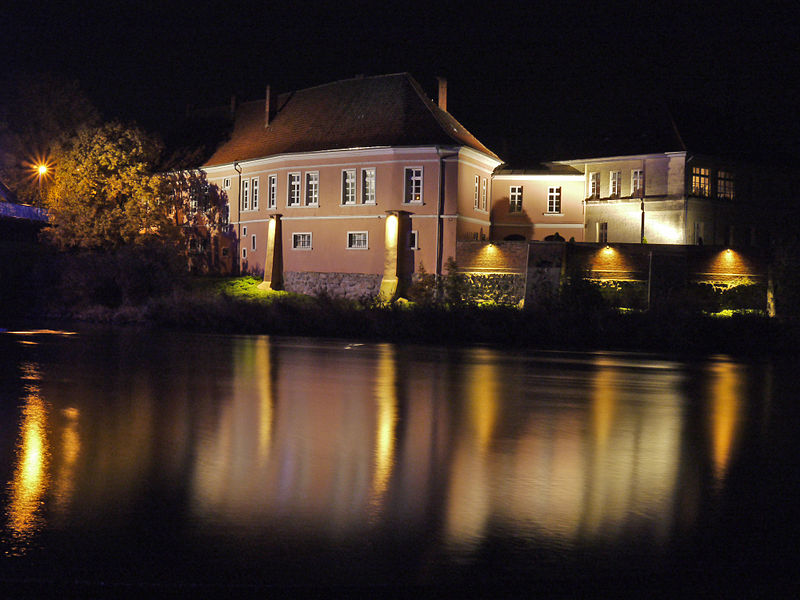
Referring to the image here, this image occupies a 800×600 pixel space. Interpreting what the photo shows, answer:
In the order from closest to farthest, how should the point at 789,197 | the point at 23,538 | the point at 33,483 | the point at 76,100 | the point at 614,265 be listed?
the point at 23,538, the point at 33,483, the point at 614,265, the point at 789,197, the point at 76,100

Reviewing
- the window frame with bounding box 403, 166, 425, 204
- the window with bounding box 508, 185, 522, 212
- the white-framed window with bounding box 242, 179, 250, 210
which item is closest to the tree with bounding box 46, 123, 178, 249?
the white-framed window with bounding box 242, 179, 250, 210

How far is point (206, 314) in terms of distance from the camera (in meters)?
36.3

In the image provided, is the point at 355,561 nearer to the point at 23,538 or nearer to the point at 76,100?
the point at 23,538

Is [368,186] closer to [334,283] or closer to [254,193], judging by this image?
[334,283]

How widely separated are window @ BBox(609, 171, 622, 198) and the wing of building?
322 inches

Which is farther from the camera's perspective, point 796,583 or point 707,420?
point 707,420

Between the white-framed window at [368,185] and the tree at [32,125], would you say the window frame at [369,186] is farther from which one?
the tree at [32,125]

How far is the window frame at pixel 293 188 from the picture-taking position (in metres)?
53.9

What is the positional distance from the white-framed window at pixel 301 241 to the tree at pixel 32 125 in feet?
74.3

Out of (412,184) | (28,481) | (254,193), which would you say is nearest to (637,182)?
(412,184)

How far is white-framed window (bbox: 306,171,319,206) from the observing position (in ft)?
174

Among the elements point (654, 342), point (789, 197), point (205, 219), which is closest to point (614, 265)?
point (654, 342)

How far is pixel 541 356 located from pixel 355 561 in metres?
→ 20.7

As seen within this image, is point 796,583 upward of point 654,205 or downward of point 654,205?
downward
